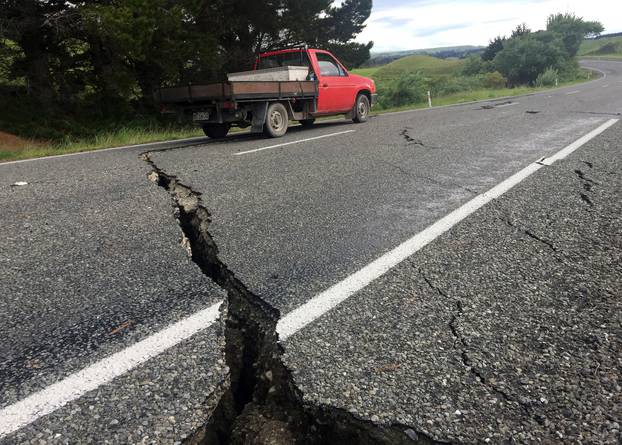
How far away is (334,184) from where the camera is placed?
4.84m

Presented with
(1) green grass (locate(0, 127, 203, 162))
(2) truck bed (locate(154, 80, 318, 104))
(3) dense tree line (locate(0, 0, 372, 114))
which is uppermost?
(3) dense tree line (locate(0, 0, 372, 114))

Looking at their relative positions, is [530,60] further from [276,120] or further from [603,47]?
[603,47]

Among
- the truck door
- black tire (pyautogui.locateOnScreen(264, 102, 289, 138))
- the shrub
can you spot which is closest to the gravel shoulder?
black tire (pyautogui.locateOnScreen(264, 102, 289, 138))

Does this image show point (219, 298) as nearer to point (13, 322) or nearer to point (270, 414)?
point (270, 414)

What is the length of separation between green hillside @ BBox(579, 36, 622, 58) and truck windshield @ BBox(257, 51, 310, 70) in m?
112

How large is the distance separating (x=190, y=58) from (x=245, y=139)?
18.4 ft

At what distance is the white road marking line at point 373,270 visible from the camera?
2229 millimetres

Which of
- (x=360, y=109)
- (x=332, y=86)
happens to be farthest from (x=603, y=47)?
(x=332, y=86)

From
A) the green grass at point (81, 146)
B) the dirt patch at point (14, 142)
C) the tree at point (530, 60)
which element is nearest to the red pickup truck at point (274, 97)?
the green grass at point (81, 146)

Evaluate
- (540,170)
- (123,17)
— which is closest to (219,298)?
(540,170)

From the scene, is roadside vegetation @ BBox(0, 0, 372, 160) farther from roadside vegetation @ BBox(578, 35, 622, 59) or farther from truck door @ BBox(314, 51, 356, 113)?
roadside vegetation @ BBox(578, 35, 622, 59)

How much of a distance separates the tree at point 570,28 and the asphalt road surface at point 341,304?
83.2 meters

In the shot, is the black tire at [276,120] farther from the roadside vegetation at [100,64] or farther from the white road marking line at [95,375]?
the white road marking line at [95,375]

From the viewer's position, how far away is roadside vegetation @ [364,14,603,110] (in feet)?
91.1
